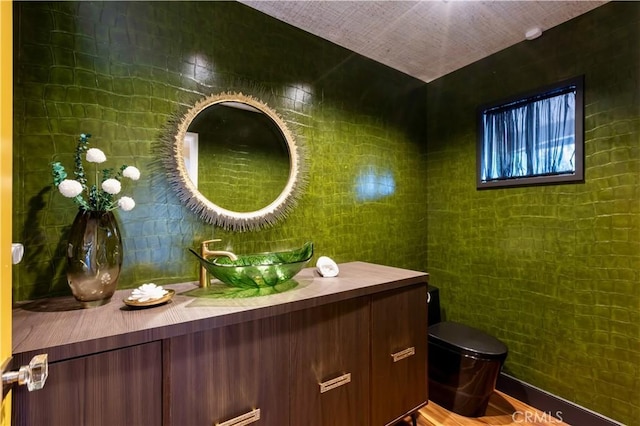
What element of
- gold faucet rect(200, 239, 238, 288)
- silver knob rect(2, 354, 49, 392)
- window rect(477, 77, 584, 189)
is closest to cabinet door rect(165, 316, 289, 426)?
silver knob rect(2, 354, 49, 392)

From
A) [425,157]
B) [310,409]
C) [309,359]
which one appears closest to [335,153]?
[425,157]

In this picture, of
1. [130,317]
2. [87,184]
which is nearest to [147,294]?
[130,317]

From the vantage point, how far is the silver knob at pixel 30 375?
1.78ft

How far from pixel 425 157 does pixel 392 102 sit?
0.55m

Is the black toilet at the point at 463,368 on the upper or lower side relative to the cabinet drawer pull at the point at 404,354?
lower

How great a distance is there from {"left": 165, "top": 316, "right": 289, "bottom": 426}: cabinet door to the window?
1.78 meters

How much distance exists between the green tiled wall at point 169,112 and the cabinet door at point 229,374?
1.73 feet

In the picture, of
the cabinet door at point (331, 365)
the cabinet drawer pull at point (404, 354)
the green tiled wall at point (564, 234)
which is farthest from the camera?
the green tiled wall at point (564, 234)

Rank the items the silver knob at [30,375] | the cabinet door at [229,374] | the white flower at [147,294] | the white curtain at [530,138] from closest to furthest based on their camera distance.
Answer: the silver knob at [30,375], the cabinet door at [229,374], the white flower at [147,294], the white curtain at [530,138]

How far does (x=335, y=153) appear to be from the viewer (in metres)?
1.85

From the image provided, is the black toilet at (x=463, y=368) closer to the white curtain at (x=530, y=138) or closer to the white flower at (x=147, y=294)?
the white curtain at (x=530, y=138)

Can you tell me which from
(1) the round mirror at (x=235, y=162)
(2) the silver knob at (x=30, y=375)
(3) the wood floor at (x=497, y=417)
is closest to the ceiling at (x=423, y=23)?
(1) the round mirror at (x=235, y=162)

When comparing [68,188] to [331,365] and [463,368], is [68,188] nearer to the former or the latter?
[331,365]

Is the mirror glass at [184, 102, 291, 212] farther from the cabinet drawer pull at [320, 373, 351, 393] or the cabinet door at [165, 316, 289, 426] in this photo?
the cabinet drawer pull at [320, 373, 351, 393]
